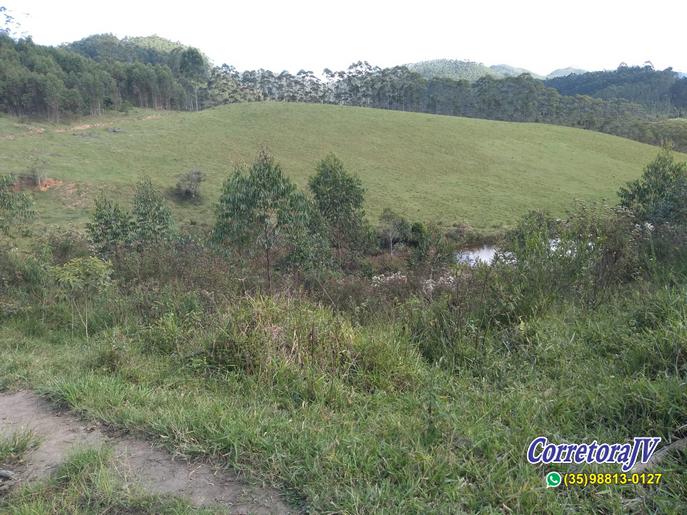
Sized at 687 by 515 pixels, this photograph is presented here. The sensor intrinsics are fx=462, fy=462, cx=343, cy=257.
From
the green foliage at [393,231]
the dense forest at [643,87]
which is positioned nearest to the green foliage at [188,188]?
the green foliage at [393,231]

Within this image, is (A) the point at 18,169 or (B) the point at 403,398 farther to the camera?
(A) the point at 18,169

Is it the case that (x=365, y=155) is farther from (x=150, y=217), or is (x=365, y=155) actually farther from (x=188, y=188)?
(x=150, y=217)

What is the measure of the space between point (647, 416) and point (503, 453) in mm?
947

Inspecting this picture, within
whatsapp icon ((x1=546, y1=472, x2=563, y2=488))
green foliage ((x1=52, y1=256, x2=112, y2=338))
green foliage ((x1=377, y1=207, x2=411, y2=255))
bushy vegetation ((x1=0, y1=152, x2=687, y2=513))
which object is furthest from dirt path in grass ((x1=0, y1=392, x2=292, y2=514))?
green foliage ((x1=377, y1=207, x2=411, y2=255))

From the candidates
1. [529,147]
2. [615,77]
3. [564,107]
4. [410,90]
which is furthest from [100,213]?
[615,77]

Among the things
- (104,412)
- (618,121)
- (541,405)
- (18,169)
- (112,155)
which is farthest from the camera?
(618,121)

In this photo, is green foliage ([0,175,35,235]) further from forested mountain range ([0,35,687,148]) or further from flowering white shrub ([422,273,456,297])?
forested mountain range ([0,35,687,148])

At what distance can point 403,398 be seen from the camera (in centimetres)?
359

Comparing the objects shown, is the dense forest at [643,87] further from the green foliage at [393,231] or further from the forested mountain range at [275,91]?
the green foliage at [393,231]

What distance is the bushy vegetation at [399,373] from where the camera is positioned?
8.63ft

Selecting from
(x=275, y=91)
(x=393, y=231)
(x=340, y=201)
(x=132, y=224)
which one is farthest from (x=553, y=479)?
(x=275, y=91)

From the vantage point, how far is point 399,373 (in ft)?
13.0

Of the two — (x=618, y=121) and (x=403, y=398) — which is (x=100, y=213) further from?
(x=618, y=121)

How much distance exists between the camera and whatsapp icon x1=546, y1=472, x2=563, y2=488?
2525mm
